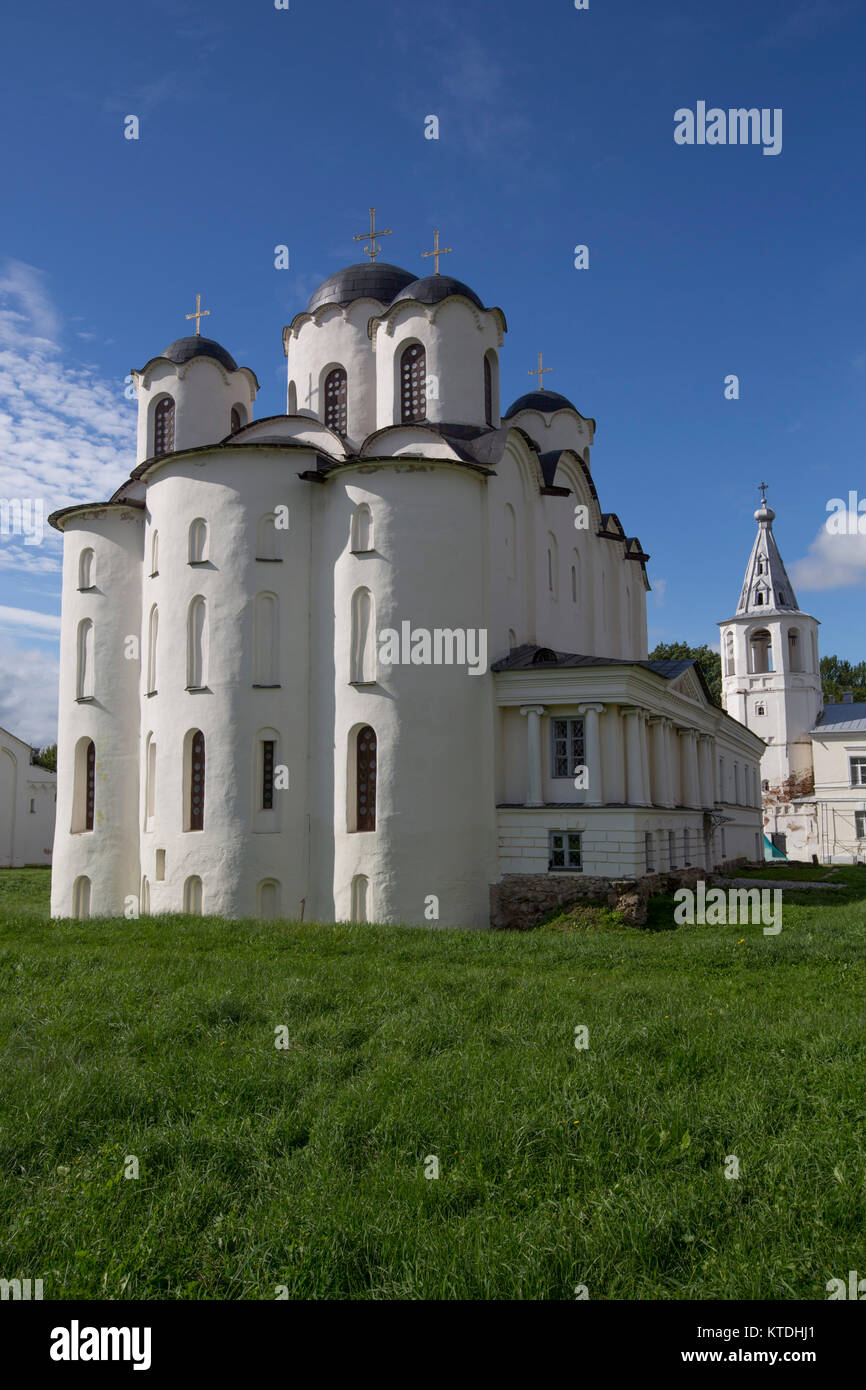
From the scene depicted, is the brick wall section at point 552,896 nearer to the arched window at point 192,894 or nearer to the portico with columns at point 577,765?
the portico with columns at point 577,765

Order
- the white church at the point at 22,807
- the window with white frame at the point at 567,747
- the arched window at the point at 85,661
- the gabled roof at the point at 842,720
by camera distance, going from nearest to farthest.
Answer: the window with white frame at the point at 567,747 < the arched window at the point at 85,661 < the white church at the point at 22,807 < the gabled roof at the point at 842,720

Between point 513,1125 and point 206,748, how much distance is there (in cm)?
1485

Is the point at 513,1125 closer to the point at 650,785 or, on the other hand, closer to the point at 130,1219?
the point at 130,1219

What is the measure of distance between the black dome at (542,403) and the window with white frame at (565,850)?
14.1 meters

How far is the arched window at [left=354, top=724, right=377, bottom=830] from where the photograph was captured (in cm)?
2016

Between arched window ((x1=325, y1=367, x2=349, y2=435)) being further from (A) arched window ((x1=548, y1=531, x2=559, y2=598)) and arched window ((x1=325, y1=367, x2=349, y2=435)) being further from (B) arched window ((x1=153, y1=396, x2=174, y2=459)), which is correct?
(A) arched window ((x1=548, y1=531, x2=559, y2=598))

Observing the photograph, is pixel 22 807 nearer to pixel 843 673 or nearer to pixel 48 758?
pixel 48 758

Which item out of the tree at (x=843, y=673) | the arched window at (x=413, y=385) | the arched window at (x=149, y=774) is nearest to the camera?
the arched window at (x=149, y=774)

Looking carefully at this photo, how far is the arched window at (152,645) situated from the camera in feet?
73.5

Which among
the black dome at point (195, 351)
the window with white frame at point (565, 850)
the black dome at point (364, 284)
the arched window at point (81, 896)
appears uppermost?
the black dome at point (364, 284)

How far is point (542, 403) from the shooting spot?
29531 mm

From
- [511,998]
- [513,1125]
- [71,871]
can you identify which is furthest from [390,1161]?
[71,871]

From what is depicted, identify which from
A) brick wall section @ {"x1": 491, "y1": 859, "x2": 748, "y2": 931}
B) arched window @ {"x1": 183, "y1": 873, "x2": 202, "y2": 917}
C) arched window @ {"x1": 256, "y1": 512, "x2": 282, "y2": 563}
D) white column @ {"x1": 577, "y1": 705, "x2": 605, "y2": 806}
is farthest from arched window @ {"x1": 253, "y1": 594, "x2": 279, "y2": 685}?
white column @ {"x1": 577, "y1": 705, "x2": 605, "y2": 806}

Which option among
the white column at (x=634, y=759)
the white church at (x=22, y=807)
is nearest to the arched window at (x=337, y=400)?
the white column at (x=634, y=759)
